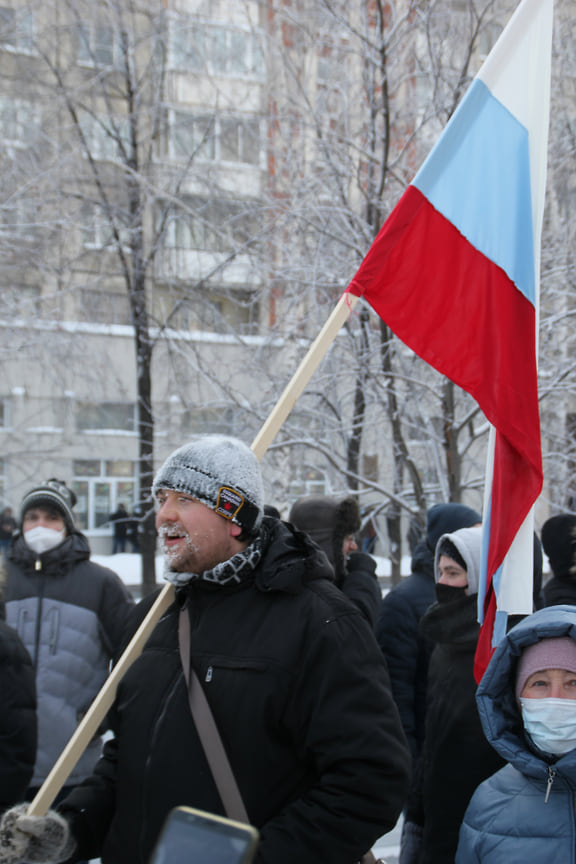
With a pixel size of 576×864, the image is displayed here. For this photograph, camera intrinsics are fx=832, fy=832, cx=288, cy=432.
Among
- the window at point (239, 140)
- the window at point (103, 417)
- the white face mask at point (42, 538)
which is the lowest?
the white face mask at point (42, 538)

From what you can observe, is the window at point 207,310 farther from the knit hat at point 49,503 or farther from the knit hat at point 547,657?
the knit hat at point 547,657

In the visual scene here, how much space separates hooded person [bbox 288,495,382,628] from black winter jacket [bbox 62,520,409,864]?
2103 millimetres

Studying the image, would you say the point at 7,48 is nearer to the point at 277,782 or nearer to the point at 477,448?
the point at 477,448

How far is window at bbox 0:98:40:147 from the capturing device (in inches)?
491

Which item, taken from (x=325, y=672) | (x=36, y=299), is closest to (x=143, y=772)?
(x=325, y=672)

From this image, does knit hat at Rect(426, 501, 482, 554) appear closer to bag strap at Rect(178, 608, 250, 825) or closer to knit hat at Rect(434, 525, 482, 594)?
knit hat at Rect(434, 525, 482, 594)

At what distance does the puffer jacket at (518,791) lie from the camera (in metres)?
1.95

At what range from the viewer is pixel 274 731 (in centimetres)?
192

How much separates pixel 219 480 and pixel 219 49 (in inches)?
468

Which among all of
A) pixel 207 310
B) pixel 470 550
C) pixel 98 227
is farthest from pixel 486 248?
pixel 98 227

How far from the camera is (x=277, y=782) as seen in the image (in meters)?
1.90

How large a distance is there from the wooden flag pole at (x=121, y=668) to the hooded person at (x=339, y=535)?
5.73 ft

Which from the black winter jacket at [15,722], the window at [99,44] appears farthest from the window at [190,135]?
the black winter jacket at [15,722]

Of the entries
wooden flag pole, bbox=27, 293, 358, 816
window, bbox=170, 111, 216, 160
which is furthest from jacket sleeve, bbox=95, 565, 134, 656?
window, bbox=170, 111, 216, 160
